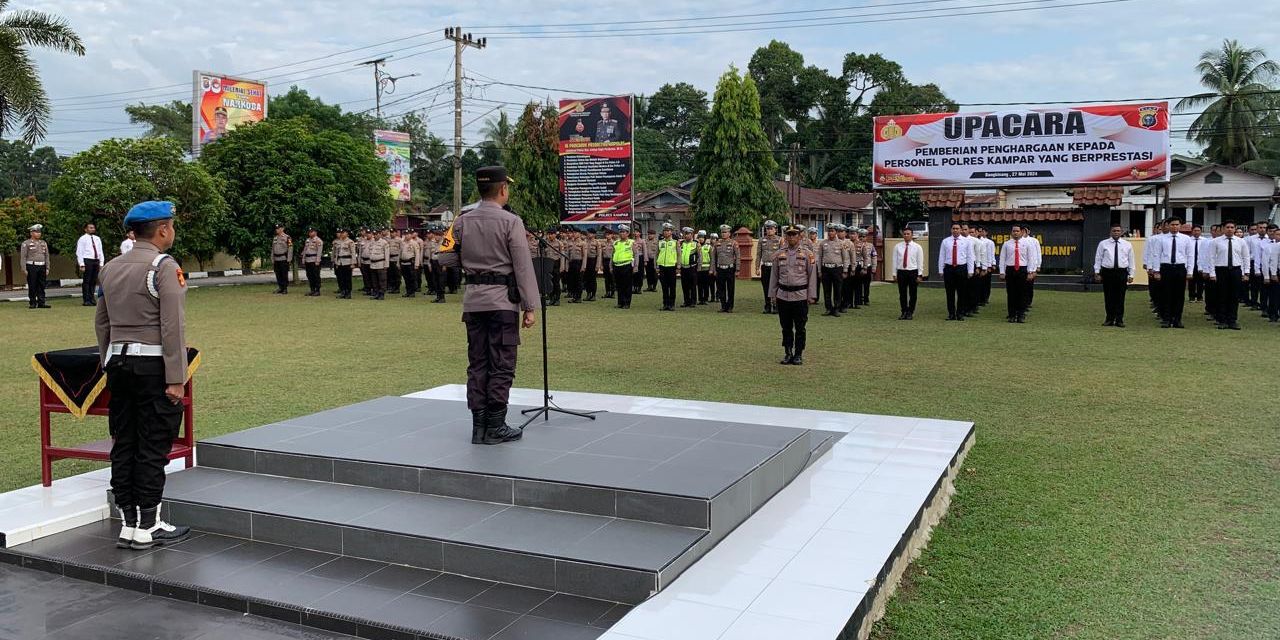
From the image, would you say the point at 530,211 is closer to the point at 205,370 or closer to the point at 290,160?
the point at 290,160

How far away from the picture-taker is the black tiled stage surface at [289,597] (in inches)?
142

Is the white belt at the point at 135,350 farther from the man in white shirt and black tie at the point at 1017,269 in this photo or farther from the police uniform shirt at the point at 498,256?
the man in white shirt and black tie at the point at 1017,269

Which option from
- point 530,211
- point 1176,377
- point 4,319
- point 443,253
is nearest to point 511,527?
point 443,253

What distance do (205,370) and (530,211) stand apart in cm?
2383

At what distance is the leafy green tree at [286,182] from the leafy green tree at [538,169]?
318 inches

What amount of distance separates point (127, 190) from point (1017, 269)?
59.6ft

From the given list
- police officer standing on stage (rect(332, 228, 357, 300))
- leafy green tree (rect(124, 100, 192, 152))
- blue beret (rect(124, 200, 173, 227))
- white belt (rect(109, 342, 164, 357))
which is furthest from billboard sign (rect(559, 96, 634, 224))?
leafy green tree (rect(124, 100, 192, 152))

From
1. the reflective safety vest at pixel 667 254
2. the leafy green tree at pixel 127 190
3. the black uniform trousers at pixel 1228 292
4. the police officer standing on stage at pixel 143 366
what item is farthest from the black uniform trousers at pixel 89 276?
the black uniform trousers at pixel 1228 292

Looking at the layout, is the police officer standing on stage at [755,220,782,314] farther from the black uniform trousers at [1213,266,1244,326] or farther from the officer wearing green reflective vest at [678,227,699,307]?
the black uniform trousers at [1213,266,1244,326]

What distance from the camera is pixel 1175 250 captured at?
14.4 m

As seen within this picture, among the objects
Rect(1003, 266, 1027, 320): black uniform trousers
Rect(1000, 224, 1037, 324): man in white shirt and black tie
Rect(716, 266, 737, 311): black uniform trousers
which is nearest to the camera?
Rect(1000, 224, 1037, 324): man in white shirt and black tie

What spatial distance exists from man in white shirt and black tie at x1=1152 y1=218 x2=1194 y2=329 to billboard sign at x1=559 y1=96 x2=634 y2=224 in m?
13.4

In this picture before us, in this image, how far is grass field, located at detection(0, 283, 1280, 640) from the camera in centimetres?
395

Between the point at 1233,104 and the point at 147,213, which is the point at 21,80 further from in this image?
the point at 1233,104
